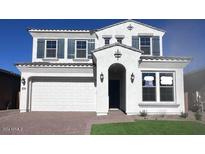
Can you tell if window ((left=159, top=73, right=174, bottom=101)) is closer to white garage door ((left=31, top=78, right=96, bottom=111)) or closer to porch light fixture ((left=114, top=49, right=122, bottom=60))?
porch light fixture ((left=114, top=49, right=122, bottom=60))

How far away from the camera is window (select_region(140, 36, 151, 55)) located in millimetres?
17702

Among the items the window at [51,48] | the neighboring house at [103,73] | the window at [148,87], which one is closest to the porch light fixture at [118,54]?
the neighboring house at [103,73]

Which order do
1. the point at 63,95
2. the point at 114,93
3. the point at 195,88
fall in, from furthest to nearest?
the point at 195,88 < the point at 114,93 < the point at 63,95

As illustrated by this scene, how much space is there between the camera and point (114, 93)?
17219mm

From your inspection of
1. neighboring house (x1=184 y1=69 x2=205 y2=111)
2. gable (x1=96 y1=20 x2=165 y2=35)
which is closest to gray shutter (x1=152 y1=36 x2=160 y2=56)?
gable (x1=96 y1=20 x2=165 y2=35)

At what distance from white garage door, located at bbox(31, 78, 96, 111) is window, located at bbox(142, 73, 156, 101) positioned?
13.7 ft

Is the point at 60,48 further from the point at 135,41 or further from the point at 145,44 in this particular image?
the point at 145,44

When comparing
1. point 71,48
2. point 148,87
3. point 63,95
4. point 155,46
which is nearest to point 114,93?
point 148,87

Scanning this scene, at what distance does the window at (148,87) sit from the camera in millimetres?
14055

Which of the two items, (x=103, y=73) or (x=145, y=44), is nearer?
(x=103, y=73)

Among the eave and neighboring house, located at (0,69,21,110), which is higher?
the eave

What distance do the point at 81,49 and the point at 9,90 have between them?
807 cm
